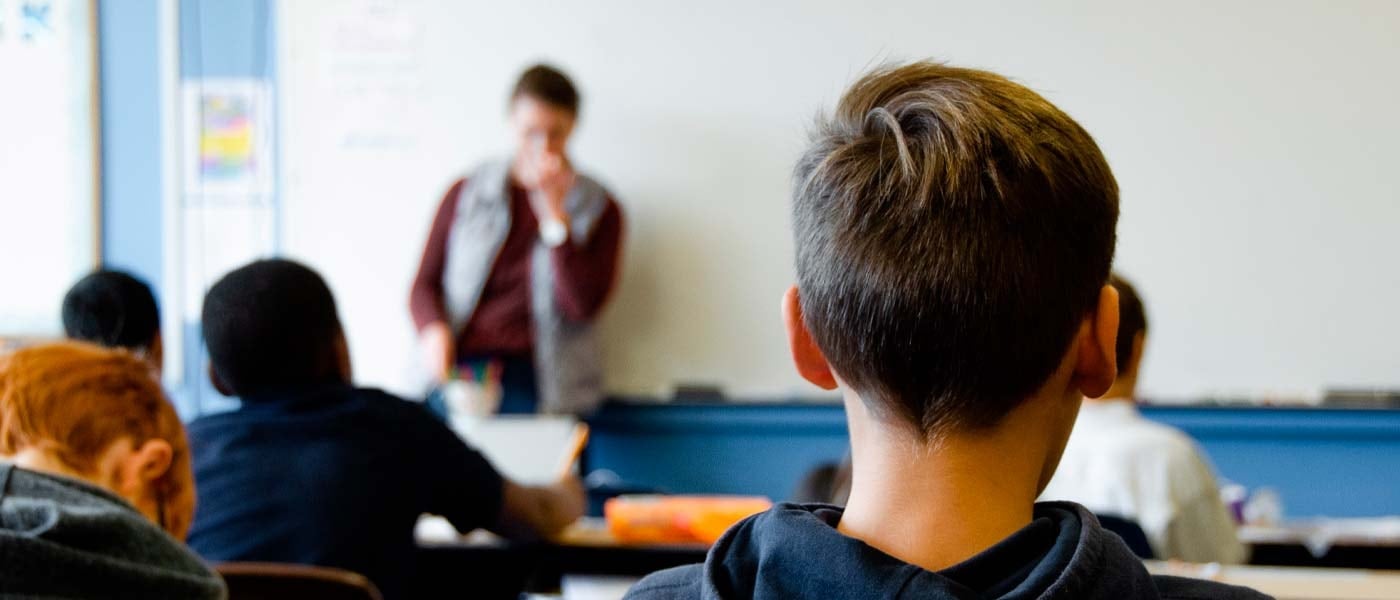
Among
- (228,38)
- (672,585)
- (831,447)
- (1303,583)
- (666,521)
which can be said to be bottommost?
(831,447)

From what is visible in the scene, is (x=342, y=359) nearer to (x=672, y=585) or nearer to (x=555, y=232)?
(x=672, y=585)

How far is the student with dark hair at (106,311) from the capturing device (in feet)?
7.70

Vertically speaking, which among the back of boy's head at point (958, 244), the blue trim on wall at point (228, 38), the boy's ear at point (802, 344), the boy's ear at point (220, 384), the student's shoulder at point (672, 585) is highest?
the blue trim on wall at point (228, 38)

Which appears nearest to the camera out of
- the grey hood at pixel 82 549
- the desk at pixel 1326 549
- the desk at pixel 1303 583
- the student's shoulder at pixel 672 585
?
the student's shoulder at pixel 672 585

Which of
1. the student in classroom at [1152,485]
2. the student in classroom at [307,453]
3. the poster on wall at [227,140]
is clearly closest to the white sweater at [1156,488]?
the student in classroom at [1152,485]

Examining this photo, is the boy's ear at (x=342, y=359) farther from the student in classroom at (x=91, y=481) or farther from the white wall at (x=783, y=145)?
the white wall at (x=783, y=145)

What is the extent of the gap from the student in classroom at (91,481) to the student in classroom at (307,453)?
14.2 inches

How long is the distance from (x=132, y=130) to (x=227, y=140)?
0.32 meters

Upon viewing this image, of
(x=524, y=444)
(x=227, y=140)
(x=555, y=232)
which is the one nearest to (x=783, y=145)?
(x=555, y=232)

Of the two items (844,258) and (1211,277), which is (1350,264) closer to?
(1211,277)

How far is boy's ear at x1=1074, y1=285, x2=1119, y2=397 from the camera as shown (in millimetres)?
752

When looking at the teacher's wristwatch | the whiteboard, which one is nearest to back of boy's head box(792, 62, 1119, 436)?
the teacher's wristwatch

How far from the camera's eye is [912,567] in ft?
2.19

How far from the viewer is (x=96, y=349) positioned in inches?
55.1
